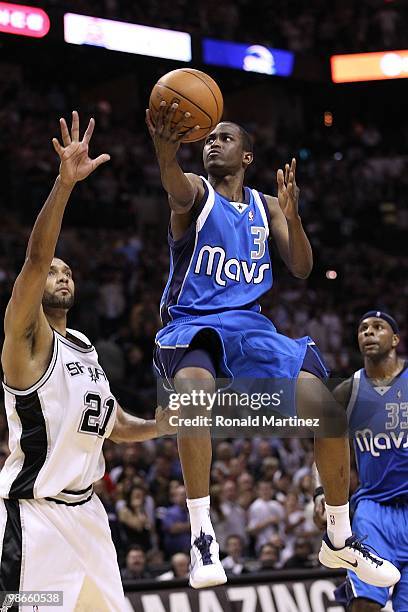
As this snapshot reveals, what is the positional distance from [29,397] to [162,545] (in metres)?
4.77

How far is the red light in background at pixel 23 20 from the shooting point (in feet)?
43.4

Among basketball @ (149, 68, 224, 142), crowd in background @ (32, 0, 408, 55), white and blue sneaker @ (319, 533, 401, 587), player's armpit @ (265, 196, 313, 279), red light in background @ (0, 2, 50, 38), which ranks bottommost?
white and blue sneaker @ (319, 533, 401, 587)

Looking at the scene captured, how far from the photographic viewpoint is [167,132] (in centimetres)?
441

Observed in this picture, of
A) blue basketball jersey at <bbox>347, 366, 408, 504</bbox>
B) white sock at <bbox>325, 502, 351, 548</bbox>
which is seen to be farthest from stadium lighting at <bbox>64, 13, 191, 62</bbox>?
white sock at <bbox>325, 502, 351, 548</bbox>

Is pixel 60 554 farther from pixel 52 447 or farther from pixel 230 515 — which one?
pixel 230 515

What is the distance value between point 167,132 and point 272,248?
30.2 feet

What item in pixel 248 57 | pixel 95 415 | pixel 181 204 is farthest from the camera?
pixel 248 57

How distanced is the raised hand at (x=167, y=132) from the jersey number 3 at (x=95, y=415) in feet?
4.28

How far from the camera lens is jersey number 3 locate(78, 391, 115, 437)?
4977 mm

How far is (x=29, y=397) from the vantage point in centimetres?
483

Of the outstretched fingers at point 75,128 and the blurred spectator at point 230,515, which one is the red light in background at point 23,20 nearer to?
the blurred spectator at point 230,515

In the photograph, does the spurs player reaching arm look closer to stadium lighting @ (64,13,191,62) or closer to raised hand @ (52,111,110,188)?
raised hand @ (52,111,110,188)

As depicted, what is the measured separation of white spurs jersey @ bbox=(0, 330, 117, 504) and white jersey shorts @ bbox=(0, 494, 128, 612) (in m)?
0.08

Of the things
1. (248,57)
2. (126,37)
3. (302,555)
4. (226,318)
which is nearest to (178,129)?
(226,318)
